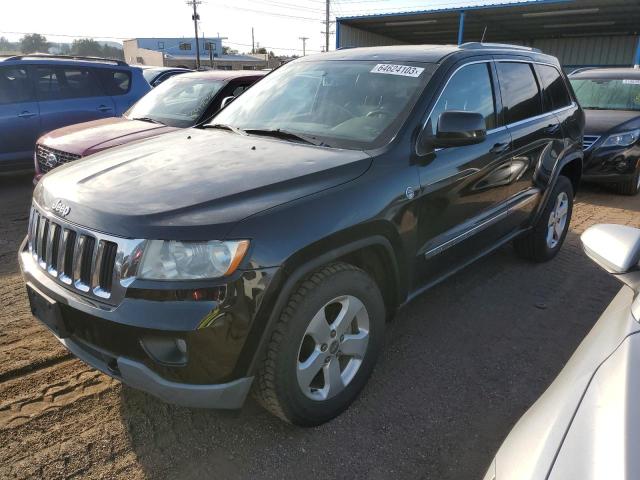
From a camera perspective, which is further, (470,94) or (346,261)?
(470,94)

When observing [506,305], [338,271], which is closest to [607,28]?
[506,305]

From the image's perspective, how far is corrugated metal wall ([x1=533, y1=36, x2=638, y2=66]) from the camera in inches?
1105

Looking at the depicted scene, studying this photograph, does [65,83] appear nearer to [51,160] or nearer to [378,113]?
[51,160]

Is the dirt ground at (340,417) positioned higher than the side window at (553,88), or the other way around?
the side window at (553,88)

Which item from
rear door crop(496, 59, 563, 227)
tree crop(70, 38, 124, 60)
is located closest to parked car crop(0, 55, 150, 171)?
rear door crop(496, 59, 563, 227)

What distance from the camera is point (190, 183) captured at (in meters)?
2.31

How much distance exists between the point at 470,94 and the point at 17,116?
20.5ft

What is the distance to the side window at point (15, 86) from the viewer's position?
6820 millimetres

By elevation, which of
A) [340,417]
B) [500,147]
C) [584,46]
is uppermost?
[584,46]

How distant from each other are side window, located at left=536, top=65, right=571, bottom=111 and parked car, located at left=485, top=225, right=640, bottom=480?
306 centimetres

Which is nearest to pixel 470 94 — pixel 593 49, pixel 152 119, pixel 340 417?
pixel 340 417

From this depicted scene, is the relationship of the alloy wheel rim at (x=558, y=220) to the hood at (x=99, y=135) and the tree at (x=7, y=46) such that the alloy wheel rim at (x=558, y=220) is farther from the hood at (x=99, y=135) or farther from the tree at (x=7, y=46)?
the tree at (x=7, y=46)

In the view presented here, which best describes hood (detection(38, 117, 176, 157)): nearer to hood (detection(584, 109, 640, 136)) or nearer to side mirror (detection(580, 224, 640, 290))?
side mirror (detection(580, 224, 640, 290))

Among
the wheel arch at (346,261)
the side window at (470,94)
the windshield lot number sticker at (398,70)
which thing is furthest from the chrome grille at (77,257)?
the windshield lot number sticker at (398,70)
